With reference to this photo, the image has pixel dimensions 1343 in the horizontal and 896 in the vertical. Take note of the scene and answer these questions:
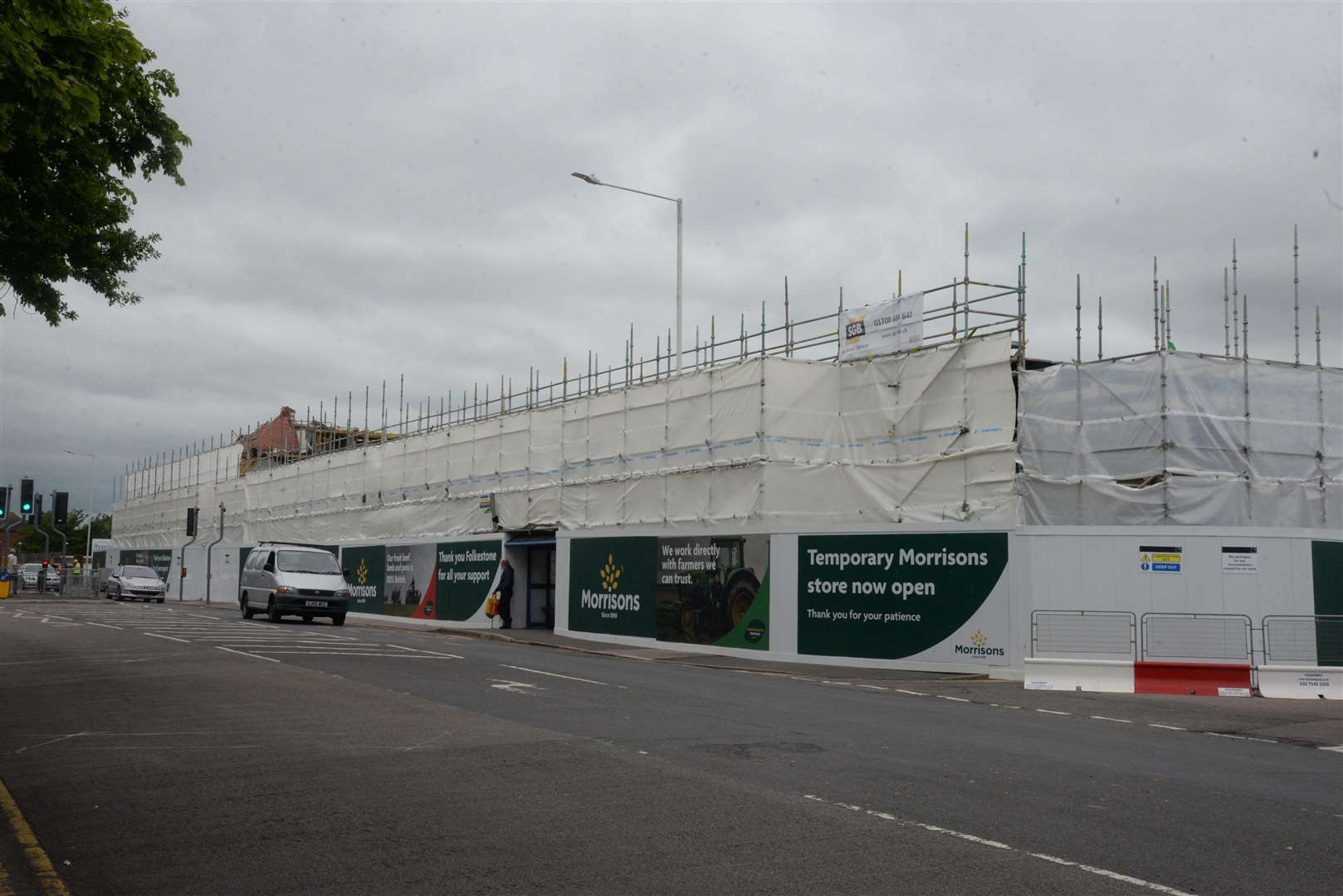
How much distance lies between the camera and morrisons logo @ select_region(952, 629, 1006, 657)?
19953 millimetres

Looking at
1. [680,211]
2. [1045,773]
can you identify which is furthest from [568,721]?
[680,211]

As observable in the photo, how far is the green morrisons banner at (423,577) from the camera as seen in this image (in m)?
33.3

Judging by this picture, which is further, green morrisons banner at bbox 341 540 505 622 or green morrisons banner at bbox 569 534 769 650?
green morrisons banner at bbox 341 540 505 622

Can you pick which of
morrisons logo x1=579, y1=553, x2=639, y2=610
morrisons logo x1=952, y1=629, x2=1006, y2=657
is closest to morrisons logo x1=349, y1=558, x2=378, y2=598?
morrisons logo x1=579, y1=553, x2=639, y2=610

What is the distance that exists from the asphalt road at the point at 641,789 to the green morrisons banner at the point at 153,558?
165ft

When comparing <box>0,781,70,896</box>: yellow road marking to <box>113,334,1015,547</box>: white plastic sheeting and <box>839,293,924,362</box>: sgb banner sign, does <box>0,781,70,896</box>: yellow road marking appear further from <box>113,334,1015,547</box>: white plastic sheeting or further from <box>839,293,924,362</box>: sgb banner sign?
<box>839,293,924,362</box>: sgb banner sign

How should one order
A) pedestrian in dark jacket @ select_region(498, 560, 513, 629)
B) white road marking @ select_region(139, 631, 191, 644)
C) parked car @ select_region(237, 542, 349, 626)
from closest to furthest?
1. white road marking @ select_region(139, 631, 191, 644)
2. parked car @ select_region(237, 542, 349, 626)
3. pedestrian in dark jacket @ select_region(498, 560, 513, 629)

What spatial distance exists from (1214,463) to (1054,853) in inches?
673

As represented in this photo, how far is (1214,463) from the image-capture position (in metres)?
22.0

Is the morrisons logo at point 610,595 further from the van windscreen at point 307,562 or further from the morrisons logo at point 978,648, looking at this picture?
the morrisons logo at point 978,648

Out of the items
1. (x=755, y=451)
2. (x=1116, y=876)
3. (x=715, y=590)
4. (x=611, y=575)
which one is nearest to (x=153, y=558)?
(x=611, y=575)

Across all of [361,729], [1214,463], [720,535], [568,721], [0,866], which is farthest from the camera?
[720,535]

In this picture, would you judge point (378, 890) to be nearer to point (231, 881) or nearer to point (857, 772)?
point (231, 881)

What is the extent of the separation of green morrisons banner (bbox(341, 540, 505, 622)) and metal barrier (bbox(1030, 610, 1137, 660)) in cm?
1741
